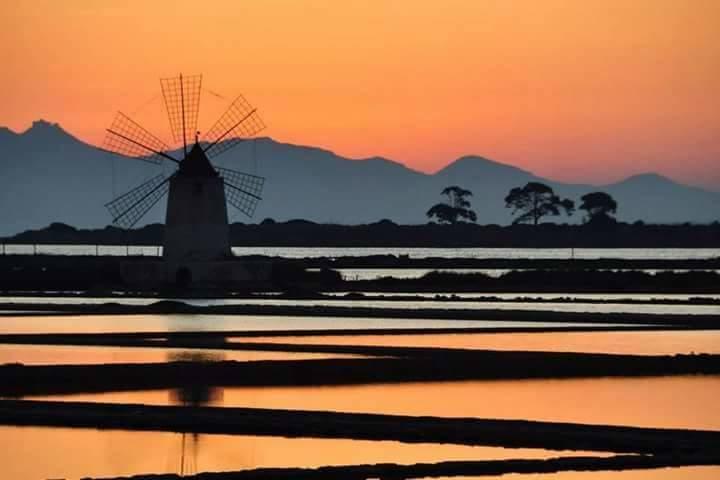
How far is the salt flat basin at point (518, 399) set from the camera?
1947cm

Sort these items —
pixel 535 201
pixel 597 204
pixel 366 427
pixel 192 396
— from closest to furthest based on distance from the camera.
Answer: pixel 366 427 → pixel 192 396 → pixel 597 204 → pixel 535 201

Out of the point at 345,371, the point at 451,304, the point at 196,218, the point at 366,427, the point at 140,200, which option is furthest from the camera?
the point at 140,200

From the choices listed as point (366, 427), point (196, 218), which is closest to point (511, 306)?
point (196, 218)

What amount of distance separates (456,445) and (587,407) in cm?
358

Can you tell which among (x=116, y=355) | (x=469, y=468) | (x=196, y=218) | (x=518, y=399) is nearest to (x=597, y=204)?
(x=196, y=218)

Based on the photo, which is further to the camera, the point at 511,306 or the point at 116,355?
the point at 511,306

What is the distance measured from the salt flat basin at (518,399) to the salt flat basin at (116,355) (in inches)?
148

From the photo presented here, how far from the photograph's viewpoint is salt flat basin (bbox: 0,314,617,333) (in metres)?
34.0

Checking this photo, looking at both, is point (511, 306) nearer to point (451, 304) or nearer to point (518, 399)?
point (451, 304)

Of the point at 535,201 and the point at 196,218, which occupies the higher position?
the point at 535,201

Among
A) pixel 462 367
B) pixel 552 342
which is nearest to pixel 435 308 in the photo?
pixel 552 342

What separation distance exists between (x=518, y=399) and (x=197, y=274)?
31.2m

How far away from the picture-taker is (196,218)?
51.1m

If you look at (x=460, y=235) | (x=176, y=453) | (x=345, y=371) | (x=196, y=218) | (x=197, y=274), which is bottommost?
(x=176, y=453)
